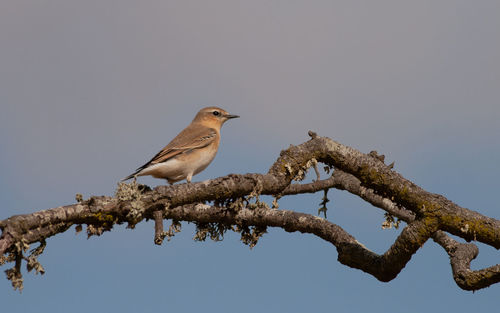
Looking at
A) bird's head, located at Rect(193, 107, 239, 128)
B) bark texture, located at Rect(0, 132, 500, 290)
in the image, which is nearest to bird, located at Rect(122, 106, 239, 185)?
bird's head, located at Rect(193, 107, 239, 128)

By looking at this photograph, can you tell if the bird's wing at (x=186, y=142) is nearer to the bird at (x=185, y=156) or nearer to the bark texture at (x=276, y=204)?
the bird at (x=185, y=156)

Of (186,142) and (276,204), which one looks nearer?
(276,204)

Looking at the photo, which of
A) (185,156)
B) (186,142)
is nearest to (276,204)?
(185,156)

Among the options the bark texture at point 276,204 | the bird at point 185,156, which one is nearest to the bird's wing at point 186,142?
the bird at point 185,156

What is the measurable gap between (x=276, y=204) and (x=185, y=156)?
16.0 feet

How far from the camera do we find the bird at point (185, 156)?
10.7 metres

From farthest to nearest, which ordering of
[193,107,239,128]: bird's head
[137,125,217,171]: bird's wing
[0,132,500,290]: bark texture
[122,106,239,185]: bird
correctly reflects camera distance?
[193,107,239,128]: bird's head, [137,125,217,171]: bird's wing, [122,106,239,185]: bird, [0,132,500,290]: bark texture

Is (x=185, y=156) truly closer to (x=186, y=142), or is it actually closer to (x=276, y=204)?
(x=186, y=142)

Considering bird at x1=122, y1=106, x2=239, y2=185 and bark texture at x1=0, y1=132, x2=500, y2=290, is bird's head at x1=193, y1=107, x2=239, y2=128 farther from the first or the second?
bark texture at x1=0, y1=132, x2=500, y2=290

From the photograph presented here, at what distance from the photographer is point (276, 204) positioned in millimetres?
6508

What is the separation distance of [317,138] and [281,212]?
60.5 inches

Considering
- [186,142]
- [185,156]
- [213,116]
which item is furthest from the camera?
[213,116]

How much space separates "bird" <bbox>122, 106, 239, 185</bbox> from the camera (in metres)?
10.7

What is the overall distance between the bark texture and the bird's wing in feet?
12.6
